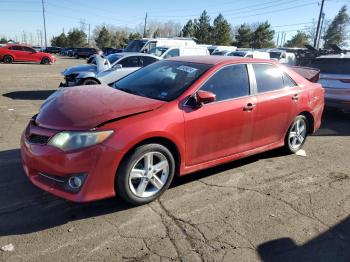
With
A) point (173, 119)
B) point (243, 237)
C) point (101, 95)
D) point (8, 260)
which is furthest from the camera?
point (101, 95)

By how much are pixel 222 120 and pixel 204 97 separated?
1.62 ft

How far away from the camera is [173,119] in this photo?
4.05m

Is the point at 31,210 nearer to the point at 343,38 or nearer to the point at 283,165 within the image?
the point at 283,165

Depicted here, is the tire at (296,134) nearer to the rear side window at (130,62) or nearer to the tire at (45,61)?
the rear side window at (130,62)

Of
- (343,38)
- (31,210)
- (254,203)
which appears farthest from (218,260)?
(343,38)

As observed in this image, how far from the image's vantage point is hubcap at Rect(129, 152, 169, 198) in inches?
154

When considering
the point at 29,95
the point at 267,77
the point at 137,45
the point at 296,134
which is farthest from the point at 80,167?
the point at 137,45

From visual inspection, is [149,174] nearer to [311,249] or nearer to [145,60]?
[311,249]

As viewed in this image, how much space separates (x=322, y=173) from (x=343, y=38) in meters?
79.3

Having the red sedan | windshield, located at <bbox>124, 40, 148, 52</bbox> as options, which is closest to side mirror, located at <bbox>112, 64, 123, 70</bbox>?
the red sedan

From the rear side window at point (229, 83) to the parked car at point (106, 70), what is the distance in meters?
6.55

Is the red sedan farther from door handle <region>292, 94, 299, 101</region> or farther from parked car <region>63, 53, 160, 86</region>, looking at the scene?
parked car <region>63, 53, 160, 86</region>

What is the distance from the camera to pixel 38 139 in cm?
376

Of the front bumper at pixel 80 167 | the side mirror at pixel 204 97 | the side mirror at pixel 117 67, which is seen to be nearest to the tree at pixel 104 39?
the side mirror at pixel 117 67
